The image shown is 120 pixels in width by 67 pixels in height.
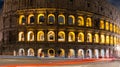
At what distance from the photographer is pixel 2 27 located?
5528cm

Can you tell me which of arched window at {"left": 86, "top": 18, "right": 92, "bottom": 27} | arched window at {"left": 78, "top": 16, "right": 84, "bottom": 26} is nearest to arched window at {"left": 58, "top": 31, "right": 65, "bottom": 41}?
arched window at {"left": 78, "top": 16, "right": 84, "bottom": 26}

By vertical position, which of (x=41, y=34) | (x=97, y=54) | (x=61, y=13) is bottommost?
(x=97, y=54)

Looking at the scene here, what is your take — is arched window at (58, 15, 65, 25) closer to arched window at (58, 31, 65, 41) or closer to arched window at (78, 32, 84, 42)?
arched window at (58, 31, 65, 41)

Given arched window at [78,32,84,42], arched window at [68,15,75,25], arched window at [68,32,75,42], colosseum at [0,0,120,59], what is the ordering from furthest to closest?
arched window at [78,32,84,42]
arched window at [68,15,75,25]
arched window at [68,32,75,42]
colosseum at [0,0,120,59]

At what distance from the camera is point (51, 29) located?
48.5 meters

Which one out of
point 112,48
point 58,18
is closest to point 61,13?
point 58,18

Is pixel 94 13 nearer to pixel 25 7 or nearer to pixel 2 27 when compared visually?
pixel 25 7

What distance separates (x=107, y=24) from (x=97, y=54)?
831 centimetres

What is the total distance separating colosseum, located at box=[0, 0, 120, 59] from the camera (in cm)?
4847

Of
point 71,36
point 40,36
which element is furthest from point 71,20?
point 40,36

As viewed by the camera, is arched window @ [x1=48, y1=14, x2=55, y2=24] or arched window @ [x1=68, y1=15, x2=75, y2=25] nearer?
arched window @ [x1=48, y1=14, x2=55, y2=24]

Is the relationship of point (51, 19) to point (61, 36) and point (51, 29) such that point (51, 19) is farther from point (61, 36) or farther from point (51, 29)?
point (61, 36)

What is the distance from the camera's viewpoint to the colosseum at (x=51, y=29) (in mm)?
48469

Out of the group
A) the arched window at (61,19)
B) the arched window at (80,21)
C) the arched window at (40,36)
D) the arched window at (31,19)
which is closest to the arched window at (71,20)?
the arched window at (61,19)
